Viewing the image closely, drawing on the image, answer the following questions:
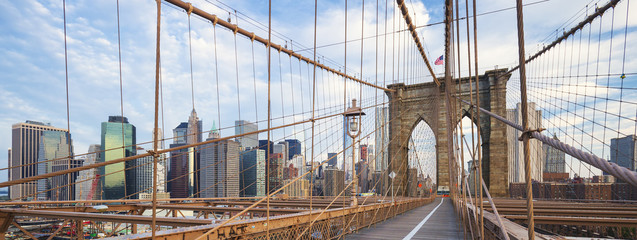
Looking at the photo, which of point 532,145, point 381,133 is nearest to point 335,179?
point 381,133

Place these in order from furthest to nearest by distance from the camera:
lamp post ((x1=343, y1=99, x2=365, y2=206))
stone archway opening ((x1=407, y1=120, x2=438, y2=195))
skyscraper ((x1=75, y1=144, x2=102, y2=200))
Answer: stone archway opening ((x1=407, y1=120, x2=438, y2=195)) → skyscraper ((x1=75, y1=144, x2=102, y2=200)) → lamp post ((x1=343, y1=99, x2=365, y2=206))

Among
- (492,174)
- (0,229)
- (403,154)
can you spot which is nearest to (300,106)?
(0,229)

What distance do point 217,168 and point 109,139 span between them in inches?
137

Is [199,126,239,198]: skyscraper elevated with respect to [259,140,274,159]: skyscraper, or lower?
lower

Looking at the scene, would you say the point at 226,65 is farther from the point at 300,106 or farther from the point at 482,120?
the point at 482,120

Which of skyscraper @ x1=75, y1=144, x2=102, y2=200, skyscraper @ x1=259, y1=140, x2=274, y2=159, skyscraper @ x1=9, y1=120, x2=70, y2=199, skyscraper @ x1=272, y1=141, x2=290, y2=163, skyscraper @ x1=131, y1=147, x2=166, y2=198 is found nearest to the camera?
skyscraper @ x1=259, y1=140, x2=274, y2=159

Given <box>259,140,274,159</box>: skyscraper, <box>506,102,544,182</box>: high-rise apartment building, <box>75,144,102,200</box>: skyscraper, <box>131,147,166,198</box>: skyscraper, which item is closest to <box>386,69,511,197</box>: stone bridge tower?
<box>506,102,544,182</box>: high-rise apartment building

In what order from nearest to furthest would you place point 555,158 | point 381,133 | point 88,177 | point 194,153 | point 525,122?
point 525,122
point 194,153
point 381,133
point 88,177
point 555,158

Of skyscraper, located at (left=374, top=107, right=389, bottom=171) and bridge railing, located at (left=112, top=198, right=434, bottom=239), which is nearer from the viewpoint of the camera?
bridge railing, located at (left=112, top=198, right=434, bottom=239)

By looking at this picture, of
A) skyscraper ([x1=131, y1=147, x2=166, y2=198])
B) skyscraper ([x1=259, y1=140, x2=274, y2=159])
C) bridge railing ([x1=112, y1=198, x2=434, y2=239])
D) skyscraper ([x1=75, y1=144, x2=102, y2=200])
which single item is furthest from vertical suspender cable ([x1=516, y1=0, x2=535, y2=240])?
skyscraper ([x1=75, y1=144, x2=102, y2=200])

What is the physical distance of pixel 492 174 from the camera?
23594 mm

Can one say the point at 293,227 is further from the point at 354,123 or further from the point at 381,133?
the point at 381,133

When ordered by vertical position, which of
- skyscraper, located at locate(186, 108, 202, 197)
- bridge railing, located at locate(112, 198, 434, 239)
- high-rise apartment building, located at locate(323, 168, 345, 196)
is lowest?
high-rise apartment building, located at locate(323, 168, 345, 196)

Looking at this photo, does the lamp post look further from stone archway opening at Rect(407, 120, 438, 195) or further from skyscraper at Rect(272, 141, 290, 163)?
stone archway opening at Rect(407, 120, 438, 195)
